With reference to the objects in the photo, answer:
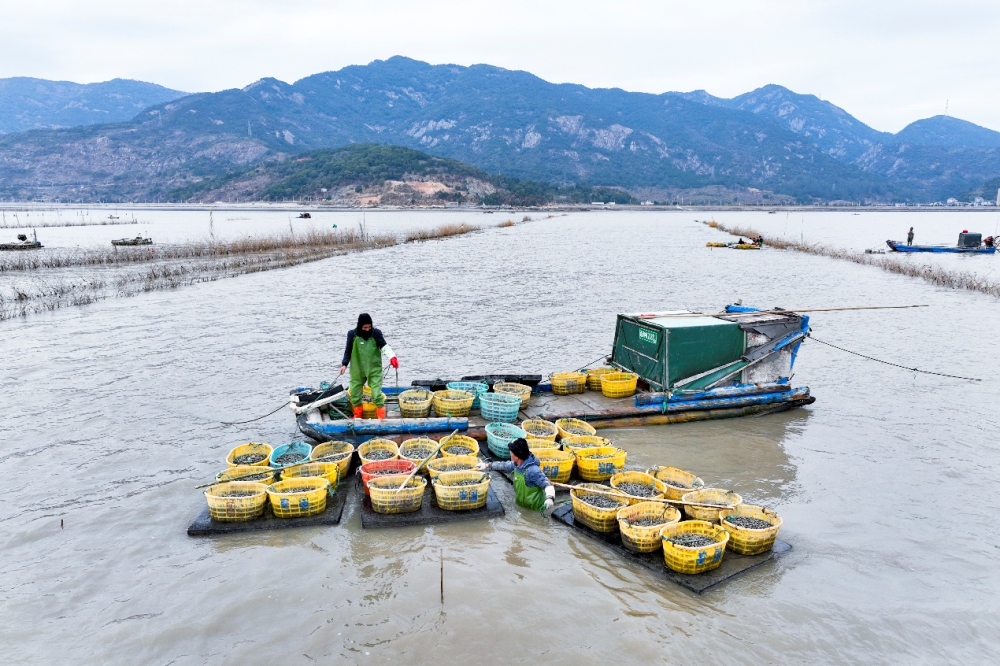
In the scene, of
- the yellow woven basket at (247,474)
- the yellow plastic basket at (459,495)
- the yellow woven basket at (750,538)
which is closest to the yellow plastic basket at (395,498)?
the yellow plastic basket at (459,495)

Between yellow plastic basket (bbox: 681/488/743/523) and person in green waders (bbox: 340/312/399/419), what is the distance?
551 cm

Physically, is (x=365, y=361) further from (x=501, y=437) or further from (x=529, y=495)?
(x=529, y=495)

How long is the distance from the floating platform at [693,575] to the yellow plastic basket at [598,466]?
119 cm

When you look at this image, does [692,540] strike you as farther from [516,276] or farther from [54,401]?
[516,276]

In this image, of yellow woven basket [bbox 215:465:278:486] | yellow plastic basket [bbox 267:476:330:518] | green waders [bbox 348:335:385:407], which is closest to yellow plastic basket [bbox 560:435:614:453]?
green waders [bbox 348:335:385:407]

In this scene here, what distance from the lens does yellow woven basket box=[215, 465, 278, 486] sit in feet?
28.4

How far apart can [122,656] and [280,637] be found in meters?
1.50

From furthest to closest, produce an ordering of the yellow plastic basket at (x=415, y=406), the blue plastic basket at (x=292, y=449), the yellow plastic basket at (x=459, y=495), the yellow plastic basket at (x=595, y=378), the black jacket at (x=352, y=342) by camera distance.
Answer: the yellow plastic basket at (x=595, y=378), the yellow plastic basket at (x=415, y=406), the black jacket at (x=352, y=342), the blue plastic basket at (x=292, y=449), the yellow plastic basket at (x=459, y=495)

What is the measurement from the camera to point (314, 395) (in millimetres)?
11789

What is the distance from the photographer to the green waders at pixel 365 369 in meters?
10.9

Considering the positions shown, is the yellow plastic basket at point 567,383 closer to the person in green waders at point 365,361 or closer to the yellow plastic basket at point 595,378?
the yellow plastic basket at point 595,378

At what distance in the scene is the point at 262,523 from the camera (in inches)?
317

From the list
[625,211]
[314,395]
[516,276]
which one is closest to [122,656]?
[314,395]

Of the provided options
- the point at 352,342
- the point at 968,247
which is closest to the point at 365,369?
the point at 352,342
